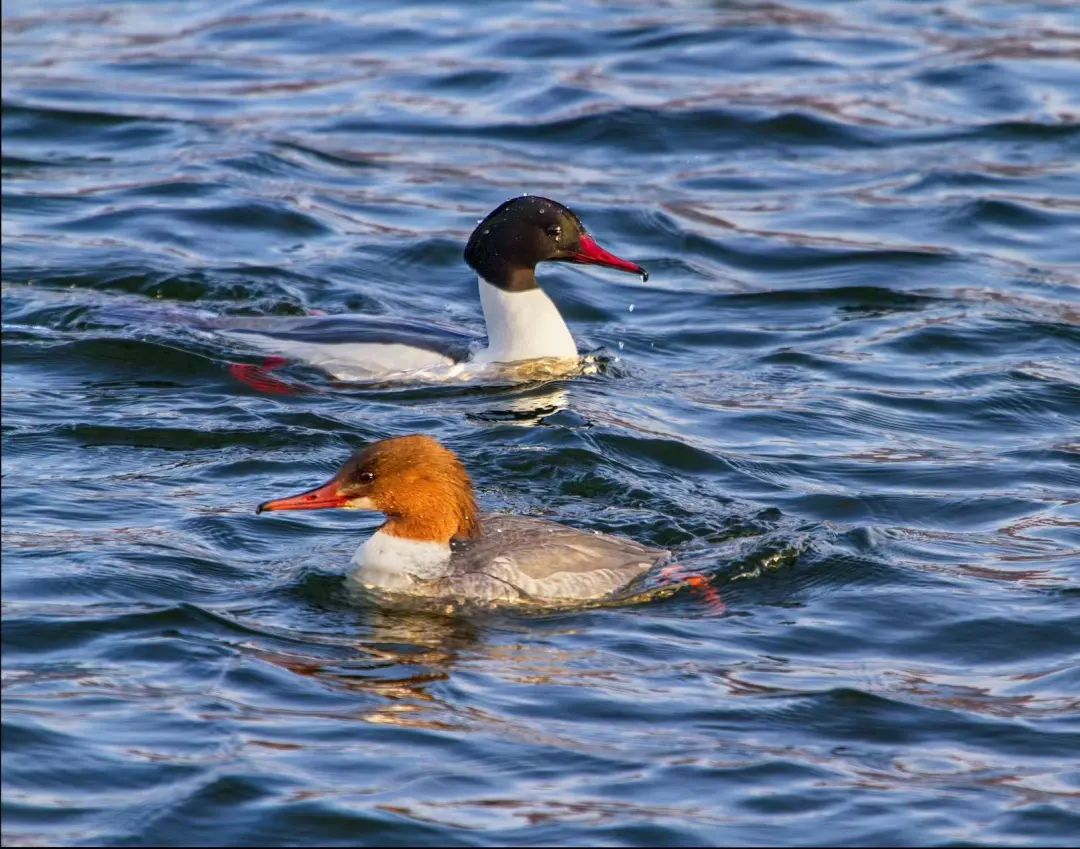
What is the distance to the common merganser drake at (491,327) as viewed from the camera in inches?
483

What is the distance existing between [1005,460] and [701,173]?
7.23m

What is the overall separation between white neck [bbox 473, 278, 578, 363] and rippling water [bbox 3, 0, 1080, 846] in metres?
0.41

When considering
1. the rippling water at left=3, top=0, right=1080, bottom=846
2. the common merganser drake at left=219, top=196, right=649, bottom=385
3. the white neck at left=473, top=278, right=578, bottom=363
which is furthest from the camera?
the white neck at left=473, top=278, right=578, bottom=363

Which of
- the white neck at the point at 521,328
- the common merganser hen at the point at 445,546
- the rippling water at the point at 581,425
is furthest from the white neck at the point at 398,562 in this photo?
the white neck at the point at 521,328

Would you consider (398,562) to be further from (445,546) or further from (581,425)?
(581,425)

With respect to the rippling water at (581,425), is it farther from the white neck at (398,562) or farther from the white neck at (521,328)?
the white neck at (521,328)

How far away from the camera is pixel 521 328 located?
1273 cm

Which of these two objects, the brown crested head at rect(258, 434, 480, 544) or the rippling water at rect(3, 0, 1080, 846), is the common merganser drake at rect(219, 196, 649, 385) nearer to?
the rippling water at rect(3, 0, 1080, 846)

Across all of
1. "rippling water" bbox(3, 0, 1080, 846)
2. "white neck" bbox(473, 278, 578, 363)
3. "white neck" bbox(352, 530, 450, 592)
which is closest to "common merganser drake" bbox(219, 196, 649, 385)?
"white neck" bbox(473, 278, 578, 363)

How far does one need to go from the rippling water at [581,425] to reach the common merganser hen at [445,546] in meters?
0.18

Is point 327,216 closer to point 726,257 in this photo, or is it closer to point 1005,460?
point 726,257

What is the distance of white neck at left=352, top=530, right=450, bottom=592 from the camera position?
8.71 meters

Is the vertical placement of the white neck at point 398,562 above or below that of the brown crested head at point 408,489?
below

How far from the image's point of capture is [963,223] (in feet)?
54.0
